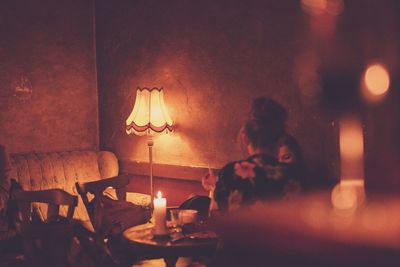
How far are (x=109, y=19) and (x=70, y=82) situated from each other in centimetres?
78

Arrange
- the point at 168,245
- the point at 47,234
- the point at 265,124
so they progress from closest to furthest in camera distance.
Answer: the point at 265,124
the point at 168,245
the point at 47,234

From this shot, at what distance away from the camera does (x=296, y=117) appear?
13.9 feet

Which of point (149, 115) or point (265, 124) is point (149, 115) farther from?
point (265, 124)

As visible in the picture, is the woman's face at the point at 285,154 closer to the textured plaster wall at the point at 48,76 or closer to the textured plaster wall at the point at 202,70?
the textured plaster wall at the point at 202,70

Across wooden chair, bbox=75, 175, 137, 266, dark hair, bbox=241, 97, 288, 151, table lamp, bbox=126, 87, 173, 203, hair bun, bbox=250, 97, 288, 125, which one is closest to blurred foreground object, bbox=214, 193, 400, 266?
dark hair, bbox=241, 97, 288, 151

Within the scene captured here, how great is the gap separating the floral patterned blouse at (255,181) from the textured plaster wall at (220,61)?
1.49m

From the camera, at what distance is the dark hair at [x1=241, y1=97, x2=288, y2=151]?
2.72m

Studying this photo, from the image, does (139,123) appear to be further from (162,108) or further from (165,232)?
(165,232)

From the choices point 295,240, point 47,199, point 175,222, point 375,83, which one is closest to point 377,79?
point 375,83

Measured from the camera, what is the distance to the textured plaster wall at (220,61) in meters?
3.95

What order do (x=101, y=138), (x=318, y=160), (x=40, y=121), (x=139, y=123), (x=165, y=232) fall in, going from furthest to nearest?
(x=101, y=138) → (x=40, y=121) → (x=139, y=123) → (x=318, y=160) → (x=165, y=232)

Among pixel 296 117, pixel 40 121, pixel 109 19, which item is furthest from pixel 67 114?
pixel 296 117

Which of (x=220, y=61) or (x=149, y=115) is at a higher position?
(x=220, y=61)

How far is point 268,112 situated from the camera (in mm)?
2791
